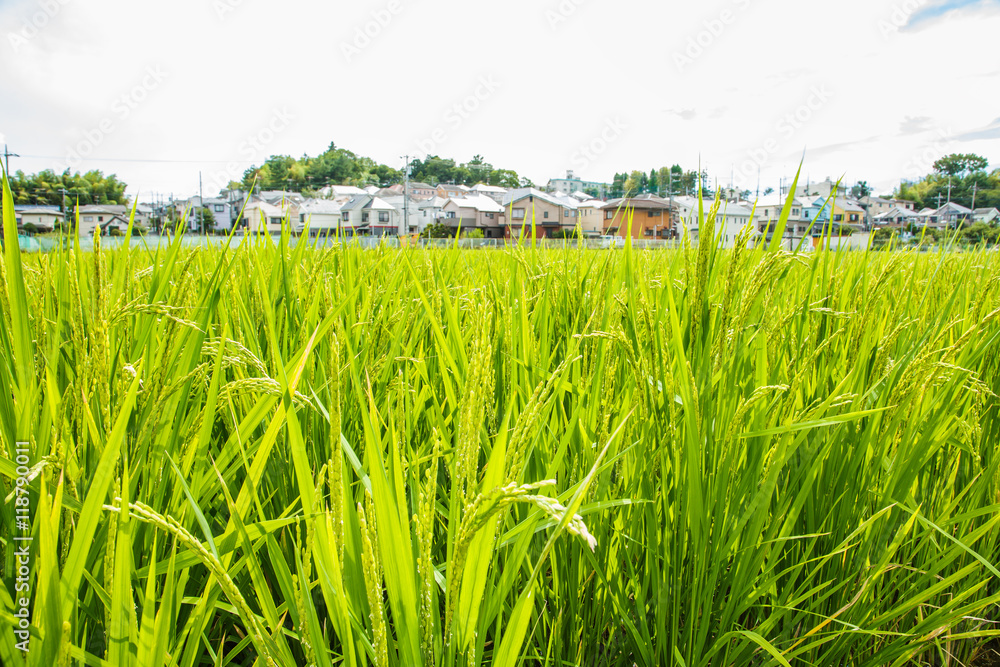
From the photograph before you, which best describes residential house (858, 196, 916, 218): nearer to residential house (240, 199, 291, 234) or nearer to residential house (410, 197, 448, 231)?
residential house (410, 197, 448, 231)

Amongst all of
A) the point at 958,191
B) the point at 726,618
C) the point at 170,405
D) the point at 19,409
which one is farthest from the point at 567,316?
the point at 958,191

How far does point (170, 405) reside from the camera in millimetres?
849

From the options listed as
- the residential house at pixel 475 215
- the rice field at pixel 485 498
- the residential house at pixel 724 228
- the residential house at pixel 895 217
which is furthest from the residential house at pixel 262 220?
the residential house at pixel 895 217

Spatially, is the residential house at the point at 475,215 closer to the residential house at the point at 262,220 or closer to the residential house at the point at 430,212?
the residential house at the point at 430,212

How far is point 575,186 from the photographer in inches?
5659

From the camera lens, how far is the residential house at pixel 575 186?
5362 inches

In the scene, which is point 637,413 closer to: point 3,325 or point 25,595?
point 25,595

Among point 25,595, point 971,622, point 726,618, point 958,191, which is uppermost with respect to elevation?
point 958,191

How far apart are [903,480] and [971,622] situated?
564 mm

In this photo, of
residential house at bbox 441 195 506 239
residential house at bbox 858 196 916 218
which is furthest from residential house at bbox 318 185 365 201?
residential house at bbox 858 196 916 218

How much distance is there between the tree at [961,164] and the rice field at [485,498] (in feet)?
377

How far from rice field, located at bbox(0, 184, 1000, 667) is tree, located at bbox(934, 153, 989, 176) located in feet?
377

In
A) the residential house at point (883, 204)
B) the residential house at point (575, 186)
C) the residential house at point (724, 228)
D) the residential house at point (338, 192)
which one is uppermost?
the residential house at point (575, 186)

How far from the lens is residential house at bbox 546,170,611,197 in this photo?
13620cm
